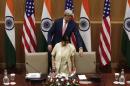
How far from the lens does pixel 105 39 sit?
8.79 meters

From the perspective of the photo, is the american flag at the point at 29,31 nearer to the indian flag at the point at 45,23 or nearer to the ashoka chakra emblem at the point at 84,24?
the indian flag at the point at 45,23

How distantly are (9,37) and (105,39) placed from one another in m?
2.38

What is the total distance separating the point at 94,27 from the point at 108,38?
2.15 ft

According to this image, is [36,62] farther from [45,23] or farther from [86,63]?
[45,23]

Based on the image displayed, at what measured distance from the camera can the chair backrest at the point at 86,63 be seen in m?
7.05

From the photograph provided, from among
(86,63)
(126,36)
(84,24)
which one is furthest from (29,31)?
(126,36)

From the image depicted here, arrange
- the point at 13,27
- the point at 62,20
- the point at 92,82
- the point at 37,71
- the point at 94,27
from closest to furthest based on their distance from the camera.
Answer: the point at 92,82
the point at 37,71
the point at 62,20
the point at 13,27
the point at 94,27

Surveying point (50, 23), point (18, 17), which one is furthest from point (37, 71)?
point (18, 17)

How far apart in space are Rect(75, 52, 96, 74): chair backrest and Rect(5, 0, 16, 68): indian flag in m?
2.26

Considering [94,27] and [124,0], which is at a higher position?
[124,0]

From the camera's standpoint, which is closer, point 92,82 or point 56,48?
point 92,82

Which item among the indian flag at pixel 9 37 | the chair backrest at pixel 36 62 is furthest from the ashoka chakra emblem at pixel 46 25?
the chair backrest at pixel 36 62

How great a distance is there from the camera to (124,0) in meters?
9.16

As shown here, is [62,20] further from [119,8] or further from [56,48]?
[119,8]
